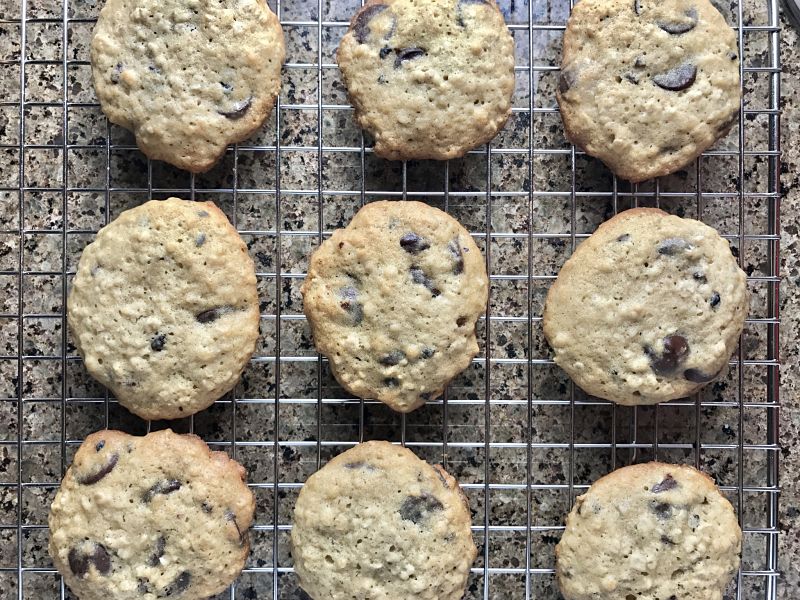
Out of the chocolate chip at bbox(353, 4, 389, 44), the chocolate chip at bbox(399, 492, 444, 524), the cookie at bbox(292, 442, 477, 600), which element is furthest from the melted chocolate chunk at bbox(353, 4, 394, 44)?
the chocolate chip at bbox(399, 492, 444, 524)

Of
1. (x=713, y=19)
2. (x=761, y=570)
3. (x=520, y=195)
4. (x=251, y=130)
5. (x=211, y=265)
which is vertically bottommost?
(x=761, y=570)

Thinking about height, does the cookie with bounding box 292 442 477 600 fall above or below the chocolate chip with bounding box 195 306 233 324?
below

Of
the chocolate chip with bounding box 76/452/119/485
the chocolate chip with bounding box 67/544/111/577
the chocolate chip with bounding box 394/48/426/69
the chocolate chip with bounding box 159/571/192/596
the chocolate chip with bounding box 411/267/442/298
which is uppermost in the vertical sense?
the chocolate chip with bounding box 394/48/426/69

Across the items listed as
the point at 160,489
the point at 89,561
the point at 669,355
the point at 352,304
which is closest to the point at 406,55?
the point at 352,304

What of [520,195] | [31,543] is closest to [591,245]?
[520,195]

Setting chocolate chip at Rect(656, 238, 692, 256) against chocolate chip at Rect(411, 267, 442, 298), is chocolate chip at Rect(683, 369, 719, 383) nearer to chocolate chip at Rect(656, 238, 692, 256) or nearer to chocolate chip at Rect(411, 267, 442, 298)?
chocolate chip at Rect(656, 238, 692, 256)

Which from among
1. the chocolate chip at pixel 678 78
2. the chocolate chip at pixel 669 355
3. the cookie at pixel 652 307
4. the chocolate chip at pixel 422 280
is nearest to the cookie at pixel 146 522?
the chocolate chip at pixel 422 280

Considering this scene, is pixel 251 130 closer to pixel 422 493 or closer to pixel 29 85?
pixel 29 85

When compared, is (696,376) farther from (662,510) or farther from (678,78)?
(678,78)
